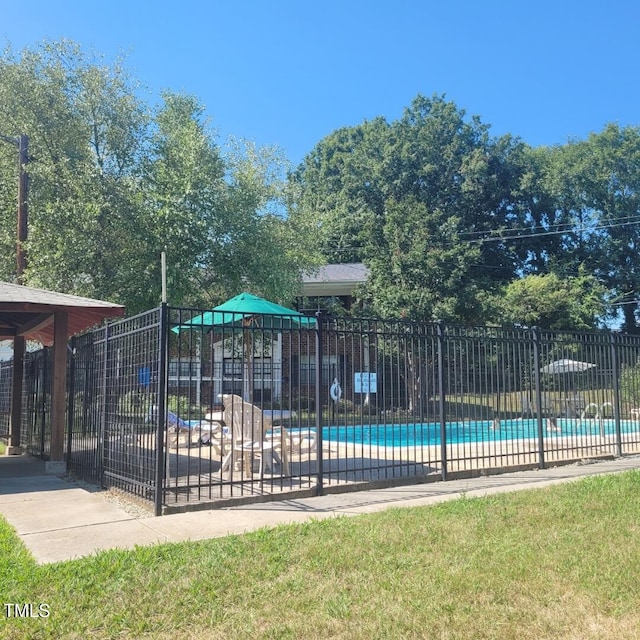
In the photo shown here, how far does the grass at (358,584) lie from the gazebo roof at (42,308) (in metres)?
4.20

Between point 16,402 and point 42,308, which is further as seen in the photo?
point 16,402

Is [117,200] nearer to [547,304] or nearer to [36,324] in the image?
[36,324]

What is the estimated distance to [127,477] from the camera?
305 inches

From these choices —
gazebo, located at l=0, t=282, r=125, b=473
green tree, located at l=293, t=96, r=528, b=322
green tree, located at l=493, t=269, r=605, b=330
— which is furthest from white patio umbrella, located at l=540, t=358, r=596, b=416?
green tree, located at l=293, t=96, r=528, b=322

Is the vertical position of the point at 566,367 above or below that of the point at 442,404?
above

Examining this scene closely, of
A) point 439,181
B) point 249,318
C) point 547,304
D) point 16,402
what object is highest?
point 439,181

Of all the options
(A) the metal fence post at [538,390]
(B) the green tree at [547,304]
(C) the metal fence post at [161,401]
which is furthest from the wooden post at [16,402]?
(B) the green tree at [547,304]

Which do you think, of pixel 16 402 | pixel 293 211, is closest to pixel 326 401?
pixel 16 402

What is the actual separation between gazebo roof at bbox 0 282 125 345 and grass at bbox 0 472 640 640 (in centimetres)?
420

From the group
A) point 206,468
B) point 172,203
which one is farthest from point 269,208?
point 206,468

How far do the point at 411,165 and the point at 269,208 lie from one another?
2102 cm

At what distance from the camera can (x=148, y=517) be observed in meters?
6.71

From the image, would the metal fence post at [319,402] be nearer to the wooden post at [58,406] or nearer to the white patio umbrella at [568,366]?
the wooden post at [58,406]

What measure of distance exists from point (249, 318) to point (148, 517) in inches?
108
